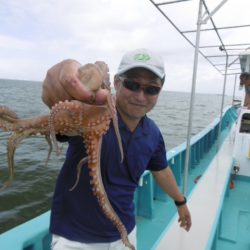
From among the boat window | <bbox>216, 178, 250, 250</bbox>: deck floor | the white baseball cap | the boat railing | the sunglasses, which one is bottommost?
<bbox>216, 178, 250, 250</bbox>: deck floor

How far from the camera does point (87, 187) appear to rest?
1.85 metres

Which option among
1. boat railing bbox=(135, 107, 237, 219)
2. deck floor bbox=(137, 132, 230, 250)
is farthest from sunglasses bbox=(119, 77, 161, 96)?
boat railing bbox=(135, 107, 237, 219)

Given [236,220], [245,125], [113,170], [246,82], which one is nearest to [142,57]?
[113,170]

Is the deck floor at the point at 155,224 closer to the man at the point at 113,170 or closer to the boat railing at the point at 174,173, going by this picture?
the boat railing at the point at 174,173

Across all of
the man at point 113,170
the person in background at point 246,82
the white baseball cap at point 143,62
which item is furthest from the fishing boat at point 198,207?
the white baseball cap at point 143,62

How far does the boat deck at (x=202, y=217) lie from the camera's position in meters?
2.79

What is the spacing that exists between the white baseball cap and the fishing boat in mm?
1286

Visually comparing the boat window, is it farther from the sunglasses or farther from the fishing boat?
the sunglasses

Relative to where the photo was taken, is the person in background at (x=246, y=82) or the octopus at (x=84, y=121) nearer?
the octopus at (x=84, y=121)

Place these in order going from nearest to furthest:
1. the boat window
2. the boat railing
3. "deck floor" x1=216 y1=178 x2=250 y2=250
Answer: "deck floor" x1=216 y1=178 x2=250 y2=250, the boat railing, the boat window

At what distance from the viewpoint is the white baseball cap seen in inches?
73.7

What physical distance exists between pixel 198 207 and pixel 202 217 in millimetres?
275

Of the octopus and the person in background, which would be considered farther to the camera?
the person in background

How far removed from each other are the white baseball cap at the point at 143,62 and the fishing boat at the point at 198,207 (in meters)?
1.29
